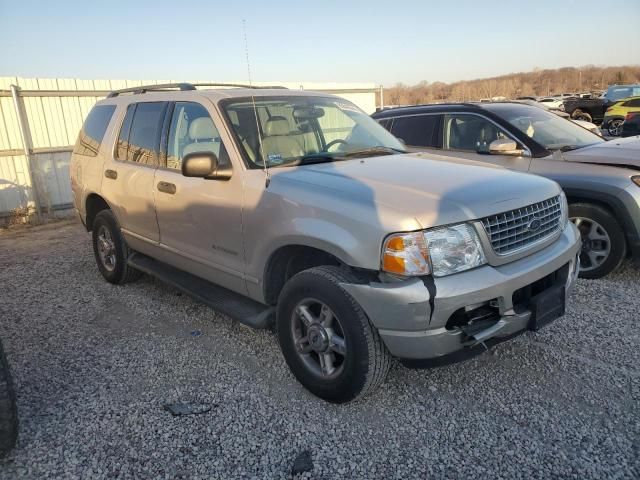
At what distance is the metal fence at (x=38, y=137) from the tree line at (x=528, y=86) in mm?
74621

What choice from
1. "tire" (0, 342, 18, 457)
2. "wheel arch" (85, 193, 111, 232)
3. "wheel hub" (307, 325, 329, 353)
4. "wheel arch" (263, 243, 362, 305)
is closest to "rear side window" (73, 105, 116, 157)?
"wheel arch" (85, 193, 111, 232)

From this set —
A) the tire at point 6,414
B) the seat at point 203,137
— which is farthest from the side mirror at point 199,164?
the tire at point 6,414

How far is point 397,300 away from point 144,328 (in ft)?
8.73

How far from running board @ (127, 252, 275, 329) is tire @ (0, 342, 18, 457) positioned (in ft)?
4.54

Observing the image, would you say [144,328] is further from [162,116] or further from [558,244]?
[558,244]

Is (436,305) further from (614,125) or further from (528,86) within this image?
(528,86)

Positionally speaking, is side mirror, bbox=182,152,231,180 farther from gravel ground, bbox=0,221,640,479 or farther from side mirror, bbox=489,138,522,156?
side mirror, bbox=489,138,522,156

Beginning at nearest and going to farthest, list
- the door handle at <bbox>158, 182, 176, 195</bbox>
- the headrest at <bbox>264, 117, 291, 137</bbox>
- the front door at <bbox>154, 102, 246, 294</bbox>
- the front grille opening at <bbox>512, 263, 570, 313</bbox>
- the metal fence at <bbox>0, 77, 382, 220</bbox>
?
the front grille opening at <bbox>512, 263, 570, 313</bbox> < the front door at <bbox>154, 102, 246, 294</bbox> < the headrest at <bbox>264, 117, 291, 137</bbox> < the door handle at <bbox>158, 182, 176, 195</bbox> < the metal fence at <bbox>0, 77, 382, 220</bbox>

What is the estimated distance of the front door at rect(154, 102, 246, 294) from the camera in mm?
3527

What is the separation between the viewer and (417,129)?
249 inches

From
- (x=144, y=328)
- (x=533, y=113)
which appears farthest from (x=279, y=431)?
(x=533, y=113)

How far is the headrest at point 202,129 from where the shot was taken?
3738mm

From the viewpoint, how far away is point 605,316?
13.6 feet

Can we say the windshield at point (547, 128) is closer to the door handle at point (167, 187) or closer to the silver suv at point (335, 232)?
the silver suv at point (335, 232)
